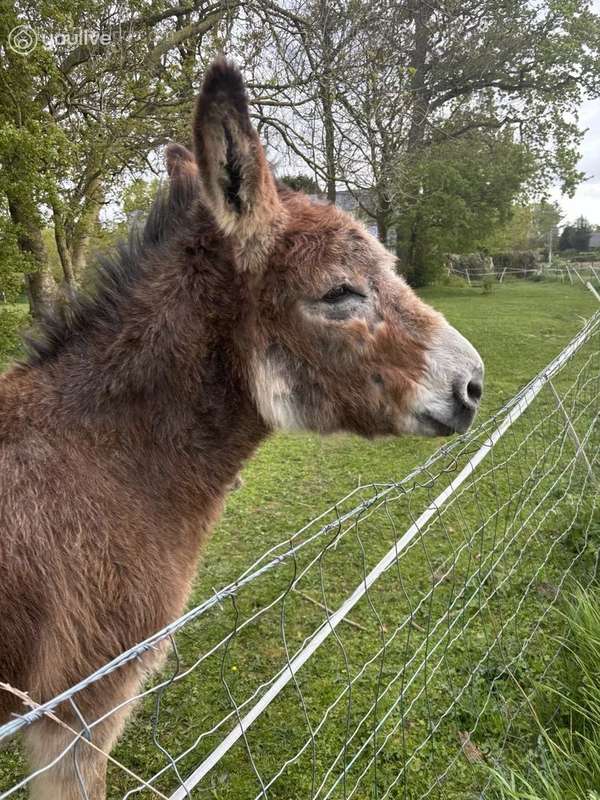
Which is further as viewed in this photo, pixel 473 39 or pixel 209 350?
pixel 473 39

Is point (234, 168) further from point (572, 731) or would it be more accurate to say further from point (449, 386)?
point (572, 731)

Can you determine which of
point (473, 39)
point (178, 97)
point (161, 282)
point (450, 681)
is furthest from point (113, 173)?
point (473, 39)

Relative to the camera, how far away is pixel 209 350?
199 centimetres

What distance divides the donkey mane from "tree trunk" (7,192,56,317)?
5819 mm

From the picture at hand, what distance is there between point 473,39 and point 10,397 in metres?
19.7

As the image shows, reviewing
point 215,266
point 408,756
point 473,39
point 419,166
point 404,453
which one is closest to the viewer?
point 215,266

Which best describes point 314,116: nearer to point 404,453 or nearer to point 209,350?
point 404,453

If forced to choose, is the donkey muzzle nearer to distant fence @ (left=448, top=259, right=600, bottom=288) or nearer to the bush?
the bush

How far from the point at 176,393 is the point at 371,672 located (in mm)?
2700

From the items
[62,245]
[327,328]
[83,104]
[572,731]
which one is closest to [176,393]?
[327,328]

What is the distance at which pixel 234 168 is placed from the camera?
1905 mm
